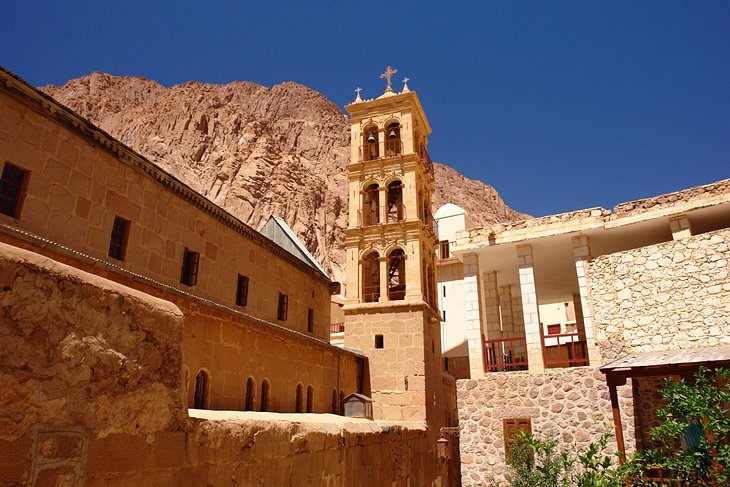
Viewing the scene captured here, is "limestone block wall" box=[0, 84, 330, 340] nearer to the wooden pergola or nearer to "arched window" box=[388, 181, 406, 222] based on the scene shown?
"arched window" box=[388, 181, 406, 222]

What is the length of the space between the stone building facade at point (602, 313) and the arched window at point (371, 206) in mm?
6228

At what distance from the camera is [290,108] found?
80062mm

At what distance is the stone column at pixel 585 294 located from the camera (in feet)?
46.0

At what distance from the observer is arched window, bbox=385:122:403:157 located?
22500mm

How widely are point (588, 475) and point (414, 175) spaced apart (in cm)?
1724

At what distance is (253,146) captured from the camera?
58250mm

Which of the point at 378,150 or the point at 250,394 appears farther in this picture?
the point at 378,150

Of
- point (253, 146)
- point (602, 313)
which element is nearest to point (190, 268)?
point (602, 313)

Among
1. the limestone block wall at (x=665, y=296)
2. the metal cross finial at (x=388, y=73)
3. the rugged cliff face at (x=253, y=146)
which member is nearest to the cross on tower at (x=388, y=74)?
the metal cross finial at (x=388, y=73)

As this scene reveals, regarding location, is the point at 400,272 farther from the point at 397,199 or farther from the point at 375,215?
the point at 397,199

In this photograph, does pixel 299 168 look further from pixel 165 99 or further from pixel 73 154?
pixel 73 154

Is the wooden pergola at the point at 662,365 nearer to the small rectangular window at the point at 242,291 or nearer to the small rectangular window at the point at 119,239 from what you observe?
the small rectangular window at the point at 242,291

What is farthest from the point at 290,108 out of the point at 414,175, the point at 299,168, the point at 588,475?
the point at 588,475

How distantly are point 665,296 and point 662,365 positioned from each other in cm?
337
